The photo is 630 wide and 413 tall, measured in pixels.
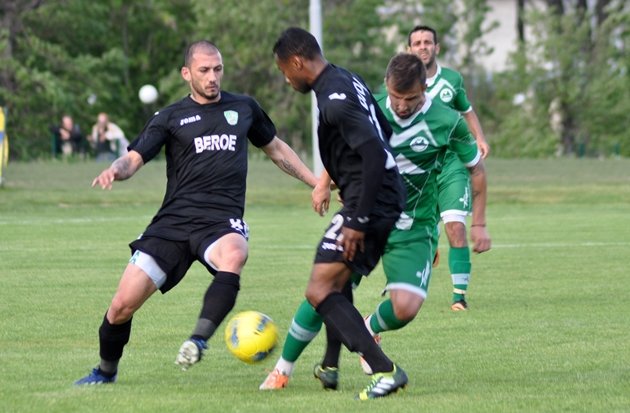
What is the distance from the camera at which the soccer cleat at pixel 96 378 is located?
26.9 ft

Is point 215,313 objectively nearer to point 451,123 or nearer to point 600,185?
point 451,123

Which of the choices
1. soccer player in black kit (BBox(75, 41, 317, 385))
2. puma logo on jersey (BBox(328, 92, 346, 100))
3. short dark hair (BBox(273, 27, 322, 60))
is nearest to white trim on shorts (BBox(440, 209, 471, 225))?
soccer player in black kit (BBox(75, 41, 317, 385))

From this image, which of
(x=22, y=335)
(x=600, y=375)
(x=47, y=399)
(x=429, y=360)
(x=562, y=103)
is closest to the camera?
(x=47, y=399)

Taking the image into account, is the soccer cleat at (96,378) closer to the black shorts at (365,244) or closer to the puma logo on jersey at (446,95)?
the black shorts at (365,244)

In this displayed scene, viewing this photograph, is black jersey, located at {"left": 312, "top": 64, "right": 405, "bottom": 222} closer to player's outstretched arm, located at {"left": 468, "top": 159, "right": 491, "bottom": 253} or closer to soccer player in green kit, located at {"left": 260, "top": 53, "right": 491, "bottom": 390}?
soccer player in green kit, located at {"left": 260, "top": 53, "right": 491, "bottom": 390}

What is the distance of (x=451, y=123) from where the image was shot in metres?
8.30

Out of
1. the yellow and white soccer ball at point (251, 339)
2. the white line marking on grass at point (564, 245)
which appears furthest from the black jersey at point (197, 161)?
the white line marking on grass at point (564, 245)

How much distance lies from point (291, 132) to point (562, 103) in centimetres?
1123

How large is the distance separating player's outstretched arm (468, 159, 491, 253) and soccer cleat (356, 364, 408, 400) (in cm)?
119

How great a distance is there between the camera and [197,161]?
8.54m

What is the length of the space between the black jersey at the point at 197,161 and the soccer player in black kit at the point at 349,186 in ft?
3.19

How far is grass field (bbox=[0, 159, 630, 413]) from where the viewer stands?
7.54 m

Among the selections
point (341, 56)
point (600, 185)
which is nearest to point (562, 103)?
point (341, 56)

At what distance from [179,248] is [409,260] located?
1339 mm
